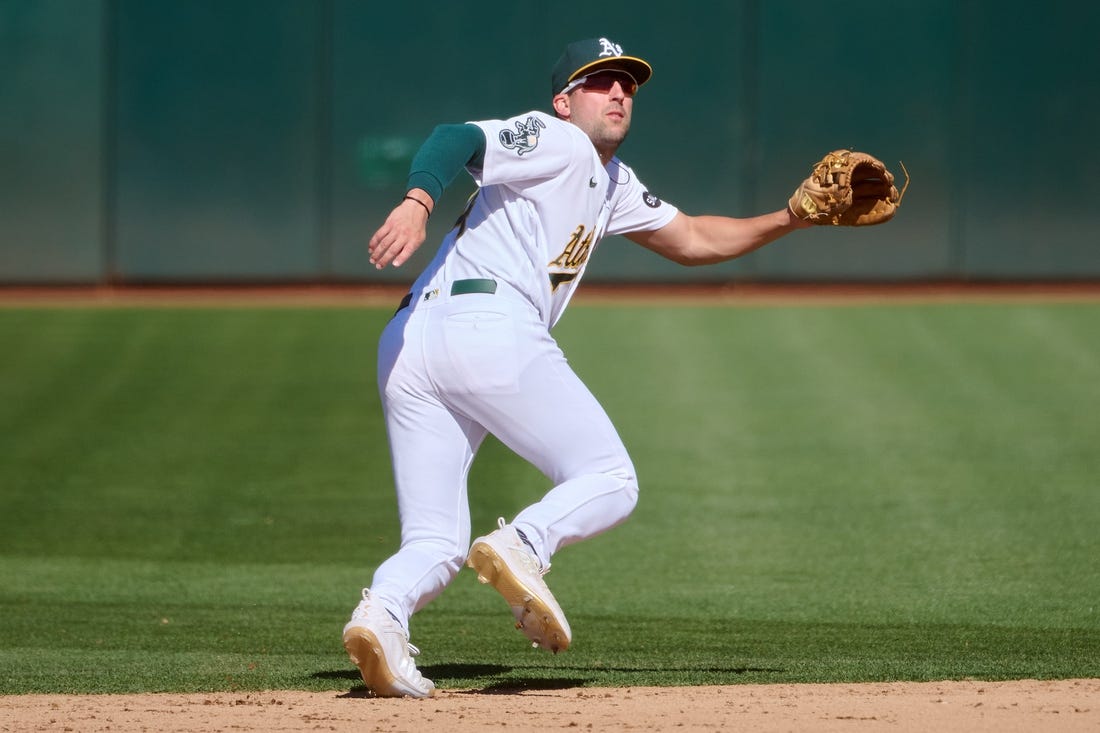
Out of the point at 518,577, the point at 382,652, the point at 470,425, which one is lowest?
the point at 382,652

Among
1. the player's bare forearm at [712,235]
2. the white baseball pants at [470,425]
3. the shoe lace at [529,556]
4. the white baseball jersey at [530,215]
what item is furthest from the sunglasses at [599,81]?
the shoe lace at [529,556]

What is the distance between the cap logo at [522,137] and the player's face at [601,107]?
294 millimetres

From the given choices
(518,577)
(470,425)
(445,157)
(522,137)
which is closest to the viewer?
(518,577)

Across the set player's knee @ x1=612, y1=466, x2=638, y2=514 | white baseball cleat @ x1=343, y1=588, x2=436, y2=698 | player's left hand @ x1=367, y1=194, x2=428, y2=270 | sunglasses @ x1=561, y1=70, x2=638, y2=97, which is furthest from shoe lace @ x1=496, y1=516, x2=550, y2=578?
Result: sunglasses @ x1=561, y1=70, x2=638, y2=97

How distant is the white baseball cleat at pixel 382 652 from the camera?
427cm

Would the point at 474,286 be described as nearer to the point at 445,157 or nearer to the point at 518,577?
the point at 445,157

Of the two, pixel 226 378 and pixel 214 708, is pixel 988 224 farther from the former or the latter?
pixel 214 708

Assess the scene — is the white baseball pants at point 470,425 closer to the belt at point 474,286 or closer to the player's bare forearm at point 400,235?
the belt at point 474,286

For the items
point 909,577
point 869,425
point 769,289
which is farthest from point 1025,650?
point 769,289

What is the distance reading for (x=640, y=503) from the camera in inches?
349

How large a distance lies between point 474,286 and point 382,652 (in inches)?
41.5

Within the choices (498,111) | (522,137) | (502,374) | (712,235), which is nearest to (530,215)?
(522,137)

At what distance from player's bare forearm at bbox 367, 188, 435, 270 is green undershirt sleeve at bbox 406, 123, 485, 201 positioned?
8cm

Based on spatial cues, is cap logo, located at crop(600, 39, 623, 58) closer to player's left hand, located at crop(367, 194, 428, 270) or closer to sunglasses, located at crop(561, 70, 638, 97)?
sunglasses, located at crop(561, 70, 638, 97)
